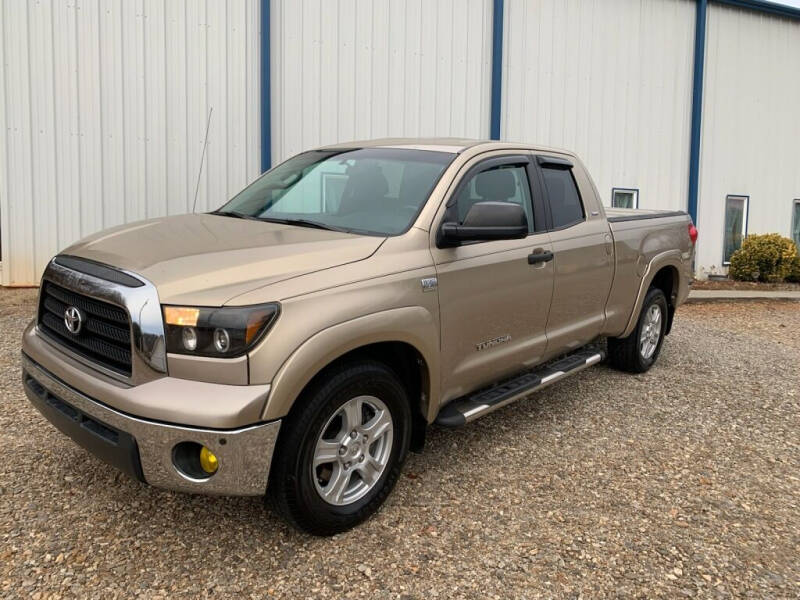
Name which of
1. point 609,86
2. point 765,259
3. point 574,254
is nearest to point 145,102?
point 574,254

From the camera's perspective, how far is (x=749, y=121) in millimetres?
13391

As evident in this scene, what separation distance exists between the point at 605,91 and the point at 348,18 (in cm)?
490

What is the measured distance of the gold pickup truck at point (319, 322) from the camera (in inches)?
105

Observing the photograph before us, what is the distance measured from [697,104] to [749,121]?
58.9 inches

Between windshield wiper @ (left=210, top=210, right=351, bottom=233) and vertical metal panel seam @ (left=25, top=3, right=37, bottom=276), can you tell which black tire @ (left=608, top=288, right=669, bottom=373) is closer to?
windshield wiper @ (left=210, top=210, right=351, bottom=233)

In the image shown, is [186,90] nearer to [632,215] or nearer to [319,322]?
[632,215]

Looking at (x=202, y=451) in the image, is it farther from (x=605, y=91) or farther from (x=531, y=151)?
(x=605, y=91)

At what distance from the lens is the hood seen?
108 inches

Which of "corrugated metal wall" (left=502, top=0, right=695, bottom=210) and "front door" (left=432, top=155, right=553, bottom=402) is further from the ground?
"corrugated metal wall" (left=502, top=0, right=695, bottom=210)

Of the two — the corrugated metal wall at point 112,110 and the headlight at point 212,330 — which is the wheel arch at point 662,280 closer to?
the headlight at point 212,330

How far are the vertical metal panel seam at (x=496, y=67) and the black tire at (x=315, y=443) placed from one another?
8.22 m

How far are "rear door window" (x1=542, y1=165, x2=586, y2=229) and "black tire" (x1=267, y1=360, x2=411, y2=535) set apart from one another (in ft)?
6.45

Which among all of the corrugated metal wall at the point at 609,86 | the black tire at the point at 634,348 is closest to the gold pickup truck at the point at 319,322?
the black tire at the point at 634,348

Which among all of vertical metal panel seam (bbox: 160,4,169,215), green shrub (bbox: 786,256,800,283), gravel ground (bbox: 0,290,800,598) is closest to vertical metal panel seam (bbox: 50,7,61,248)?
vertical metal panel seam (bbox: 160,4,169,215)
